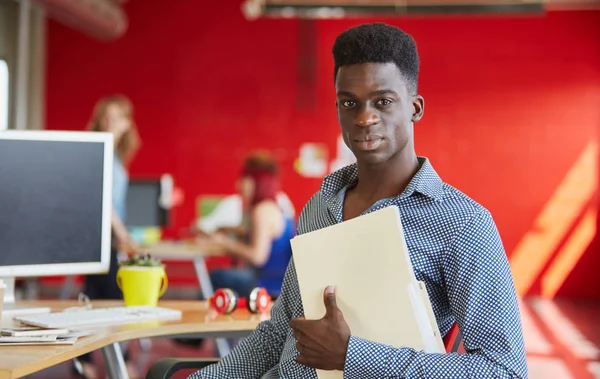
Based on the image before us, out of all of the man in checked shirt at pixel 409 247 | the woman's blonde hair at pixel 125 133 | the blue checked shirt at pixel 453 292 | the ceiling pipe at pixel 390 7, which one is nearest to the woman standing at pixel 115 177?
the woman's blonde hair at pixel 125 133

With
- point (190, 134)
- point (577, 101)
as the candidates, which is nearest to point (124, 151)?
point (190, 134)

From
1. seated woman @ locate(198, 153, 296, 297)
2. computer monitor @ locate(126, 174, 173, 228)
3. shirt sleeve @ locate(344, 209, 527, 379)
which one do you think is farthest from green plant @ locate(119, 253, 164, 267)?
computer monitor @ locate(126, 174, 173, 228)

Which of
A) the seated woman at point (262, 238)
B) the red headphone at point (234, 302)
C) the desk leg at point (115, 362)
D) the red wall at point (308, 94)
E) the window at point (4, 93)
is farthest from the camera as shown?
the red wall at point (308, 94)

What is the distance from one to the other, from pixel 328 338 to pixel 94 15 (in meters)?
6.82

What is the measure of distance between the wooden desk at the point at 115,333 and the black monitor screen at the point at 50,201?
188 mm

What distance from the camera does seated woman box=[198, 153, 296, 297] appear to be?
4.90m

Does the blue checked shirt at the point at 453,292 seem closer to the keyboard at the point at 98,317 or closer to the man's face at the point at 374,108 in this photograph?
the man's face at the point at 374,108

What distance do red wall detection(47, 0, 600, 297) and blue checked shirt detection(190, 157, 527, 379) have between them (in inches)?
282

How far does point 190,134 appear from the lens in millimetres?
8852

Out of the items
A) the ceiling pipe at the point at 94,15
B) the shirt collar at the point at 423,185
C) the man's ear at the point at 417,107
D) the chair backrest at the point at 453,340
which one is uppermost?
the ceiling pipe at the point at 94,15

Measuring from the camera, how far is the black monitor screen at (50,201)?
2219 millimetres

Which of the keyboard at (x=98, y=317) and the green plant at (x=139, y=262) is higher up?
the green plant at (x=139, y=262)

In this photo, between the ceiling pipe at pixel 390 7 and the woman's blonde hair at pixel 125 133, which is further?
the ceiling pipe at pixel 390 7

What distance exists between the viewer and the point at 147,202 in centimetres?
586
